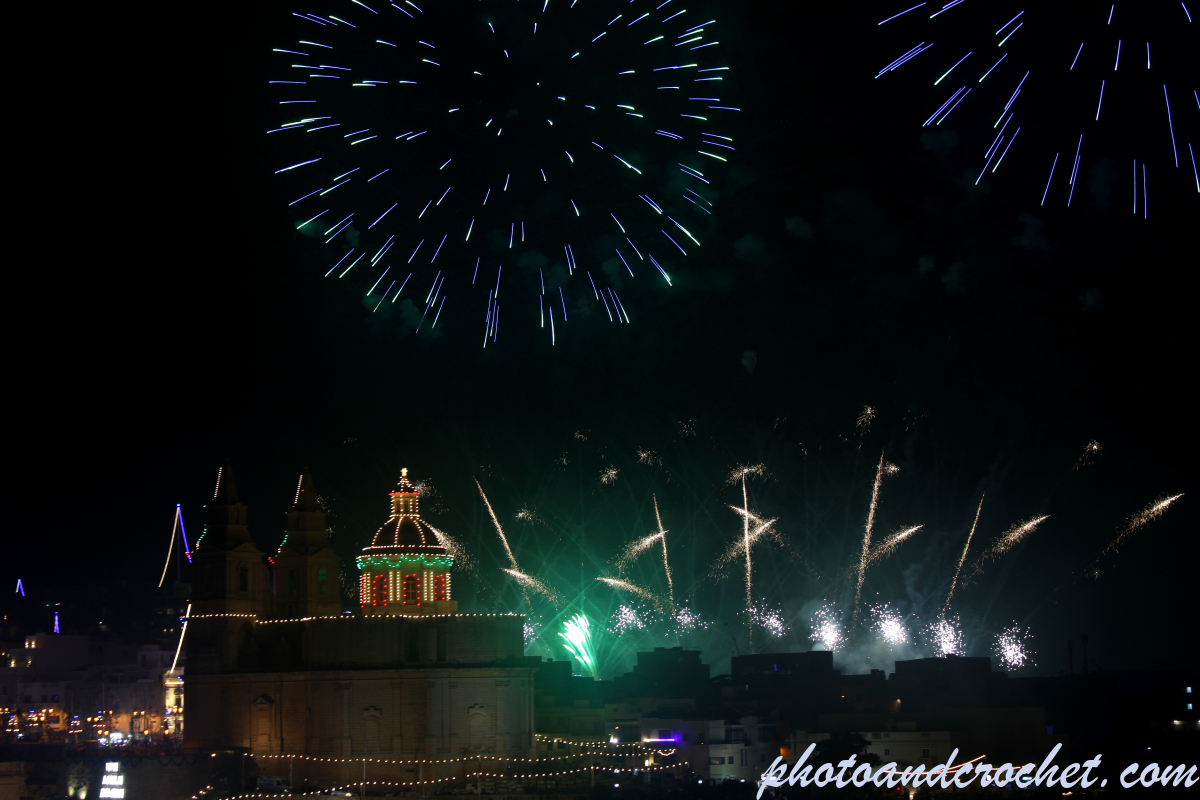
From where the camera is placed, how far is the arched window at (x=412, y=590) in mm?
63281

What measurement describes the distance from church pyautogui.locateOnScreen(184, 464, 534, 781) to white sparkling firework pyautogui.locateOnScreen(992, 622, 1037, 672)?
32477 millimetres

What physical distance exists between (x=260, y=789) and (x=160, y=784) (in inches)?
169

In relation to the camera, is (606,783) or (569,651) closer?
(606,783)

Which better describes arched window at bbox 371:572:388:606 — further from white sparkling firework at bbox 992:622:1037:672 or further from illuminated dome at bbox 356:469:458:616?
white sparkling firework at bbox 992:622:1037:672

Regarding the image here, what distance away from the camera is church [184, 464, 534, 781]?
6106cm

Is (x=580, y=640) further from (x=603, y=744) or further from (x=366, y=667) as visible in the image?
(x=366, y=667)

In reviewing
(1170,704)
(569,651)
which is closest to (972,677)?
(1170,704)

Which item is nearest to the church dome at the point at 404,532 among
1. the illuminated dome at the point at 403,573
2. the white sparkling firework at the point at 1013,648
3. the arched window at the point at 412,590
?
the illuminated dome at the point at 403,573

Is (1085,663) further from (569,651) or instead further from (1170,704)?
(569,651)

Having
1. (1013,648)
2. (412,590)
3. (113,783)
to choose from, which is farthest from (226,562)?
(1013,648)

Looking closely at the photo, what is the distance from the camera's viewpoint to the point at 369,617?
62438 mm

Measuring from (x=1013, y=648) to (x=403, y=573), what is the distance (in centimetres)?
4200

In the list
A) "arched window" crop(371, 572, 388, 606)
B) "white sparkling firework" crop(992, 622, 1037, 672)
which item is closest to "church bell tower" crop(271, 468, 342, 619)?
"arched window" crop(371, 572, 388, 606)

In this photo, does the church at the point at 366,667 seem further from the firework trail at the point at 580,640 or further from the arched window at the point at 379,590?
the firework trail at the point at 580,640
